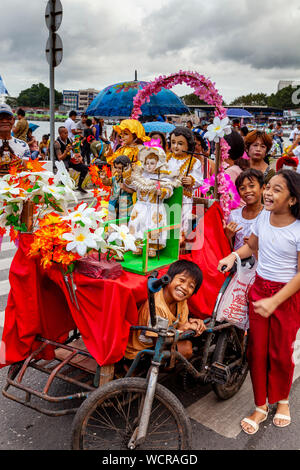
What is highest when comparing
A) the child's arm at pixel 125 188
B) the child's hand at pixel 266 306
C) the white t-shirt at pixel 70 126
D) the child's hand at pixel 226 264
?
the white t-shirt at pixel 70 126

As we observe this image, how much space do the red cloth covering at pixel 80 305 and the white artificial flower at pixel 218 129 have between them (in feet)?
3.30

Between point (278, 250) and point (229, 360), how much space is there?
986mm

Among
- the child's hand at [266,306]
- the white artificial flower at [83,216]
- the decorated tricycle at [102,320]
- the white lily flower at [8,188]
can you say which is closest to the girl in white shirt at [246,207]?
the decorated tricycle at [102,320]

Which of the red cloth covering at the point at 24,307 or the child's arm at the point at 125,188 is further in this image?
the child's arm at the point at 125,188

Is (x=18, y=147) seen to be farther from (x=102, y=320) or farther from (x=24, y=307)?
(x=102, y=320)

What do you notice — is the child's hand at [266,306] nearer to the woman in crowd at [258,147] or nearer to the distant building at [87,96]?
the woman in crowd at [258,147]

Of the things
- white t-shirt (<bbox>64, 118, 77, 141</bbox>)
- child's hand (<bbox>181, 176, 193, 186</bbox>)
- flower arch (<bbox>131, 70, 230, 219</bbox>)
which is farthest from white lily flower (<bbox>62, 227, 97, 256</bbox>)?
white t-shirt (<bbox>64, 118, 77, 141</bbox>)

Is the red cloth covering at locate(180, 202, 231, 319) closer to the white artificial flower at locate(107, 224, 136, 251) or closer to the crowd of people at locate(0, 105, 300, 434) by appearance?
the crowd of people at locate(0, 105, 300, 434)

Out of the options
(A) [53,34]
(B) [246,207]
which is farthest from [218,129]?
(A) [53,34]

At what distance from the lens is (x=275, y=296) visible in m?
2.62

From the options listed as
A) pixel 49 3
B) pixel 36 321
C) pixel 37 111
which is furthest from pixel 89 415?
pixel 37 111

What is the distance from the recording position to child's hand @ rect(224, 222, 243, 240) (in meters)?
3.53

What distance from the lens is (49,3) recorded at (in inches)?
291

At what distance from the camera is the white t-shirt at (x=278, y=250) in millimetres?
2719
